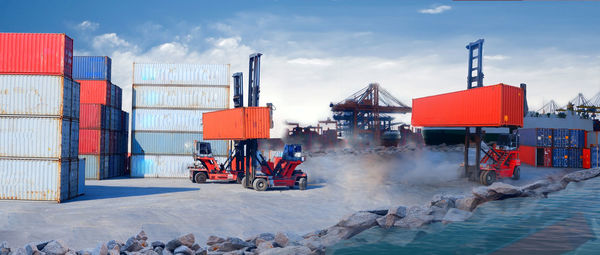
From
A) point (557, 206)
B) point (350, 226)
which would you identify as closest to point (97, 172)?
point (350, 226)

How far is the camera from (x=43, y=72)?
Result: 18.5m

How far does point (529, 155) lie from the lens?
38312mm

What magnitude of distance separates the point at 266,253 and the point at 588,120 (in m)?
95.5

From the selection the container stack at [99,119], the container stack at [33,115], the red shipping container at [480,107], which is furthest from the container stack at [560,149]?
the container stack at [33,115]

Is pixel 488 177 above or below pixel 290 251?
above

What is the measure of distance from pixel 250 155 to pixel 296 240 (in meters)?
13.3

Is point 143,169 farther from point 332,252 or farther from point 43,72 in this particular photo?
point 332,252

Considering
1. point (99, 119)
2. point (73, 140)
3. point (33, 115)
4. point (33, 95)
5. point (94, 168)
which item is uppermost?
point (33, 95)

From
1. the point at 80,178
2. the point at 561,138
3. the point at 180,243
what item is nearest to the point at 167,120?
the point at 80,178

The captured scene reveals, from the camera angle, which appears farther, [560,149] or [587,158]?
[560,149]

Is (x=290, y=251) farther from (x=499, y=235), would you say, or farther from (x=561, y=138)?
(x=561, y=138)

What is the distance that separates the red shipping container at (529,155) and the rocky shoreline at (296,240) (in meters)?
24.4

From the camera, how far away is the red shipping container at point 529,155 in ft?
123

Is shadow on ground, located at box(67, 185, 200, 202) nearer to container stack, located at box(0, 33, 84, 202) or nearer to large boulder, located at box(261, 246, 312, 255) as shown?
container stack, located at box(0, 33, 84, 202)
